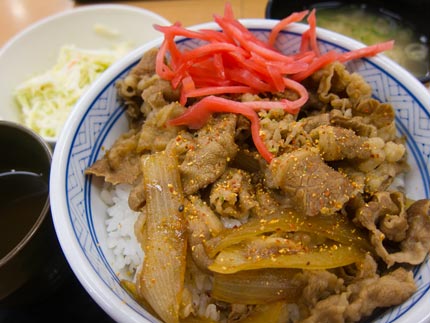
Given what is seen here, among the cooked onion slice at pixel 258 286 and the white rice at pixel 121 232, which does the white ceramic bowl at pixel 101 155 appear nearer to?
the white rice at pixel 121 232

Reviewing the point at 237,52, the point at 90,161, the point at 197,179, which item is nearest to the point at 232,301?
the point at 197,179

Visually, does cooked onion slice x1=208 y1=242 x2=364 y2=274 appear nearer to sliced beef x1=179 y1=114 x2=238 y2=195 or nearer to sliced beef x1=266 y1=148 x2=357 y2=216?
sliced beef x1=266 y1=148 x2=357 y2=216

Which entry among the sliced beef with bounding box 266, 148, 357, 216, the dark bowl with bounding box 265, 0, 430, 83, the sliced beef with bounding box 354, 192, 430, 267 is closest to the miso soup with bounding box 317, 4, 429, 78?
the dark bowl with bounding box 265, 0, 430, 83

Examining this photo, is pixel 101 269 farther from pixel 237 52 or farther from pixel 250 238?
pixel 237 52

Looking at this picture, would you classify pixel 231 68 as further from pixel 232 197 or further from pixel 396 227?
pixel 396 227

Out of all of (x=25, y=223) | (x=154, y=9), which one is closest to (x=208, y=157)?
(x=25, y=223)

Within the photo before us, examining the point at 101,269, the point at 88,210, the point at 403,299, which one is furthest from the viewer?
the point at 88,210
